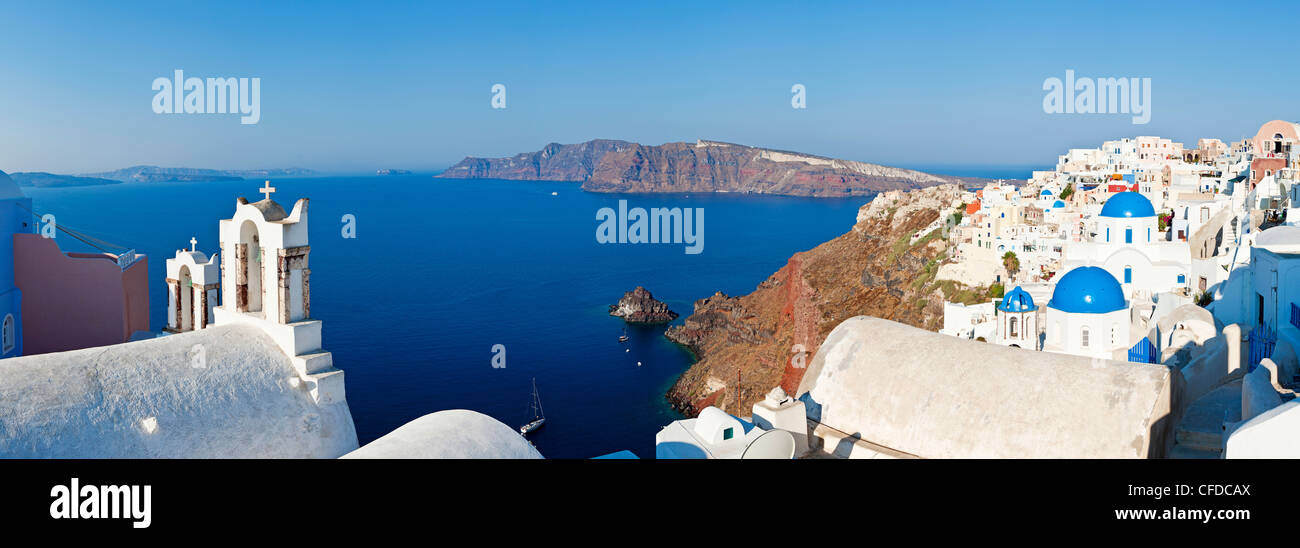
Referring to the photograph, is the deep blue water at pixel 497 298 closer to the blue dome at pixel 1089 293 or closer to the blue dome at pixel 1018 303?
the blue dome at pixel 1018 303

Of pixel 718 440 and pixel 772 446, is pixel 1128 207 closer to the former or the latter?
pixel 772 446

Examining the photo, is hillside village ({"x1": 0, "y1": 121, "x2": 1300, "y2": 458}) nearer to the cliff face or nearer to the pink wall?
the pink wall

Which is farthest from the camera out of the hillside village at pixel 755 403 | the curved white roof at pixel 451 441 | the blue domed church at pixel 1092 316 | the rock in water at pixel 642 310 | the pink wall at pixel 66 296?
the rock in water at pixel 642 310

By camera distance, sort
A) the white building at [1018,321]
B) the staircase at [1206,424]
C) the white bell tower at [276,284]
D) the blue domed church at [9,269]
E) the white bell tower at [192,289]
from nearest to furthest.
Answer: the white bell tower at [276,284] → the staircase at [1206,424] → the white bell tower at [192,289] → the blue domed church at [9,269] → the white building at [1018,321]

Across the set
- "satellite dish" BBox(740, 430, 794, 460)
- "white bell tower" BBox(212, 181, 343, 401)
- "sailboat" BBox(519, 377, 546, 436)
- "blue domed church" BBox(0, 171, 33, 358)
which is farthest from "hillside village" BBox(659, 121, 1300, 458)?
"sailboat" BBox(519, 377, 546, 436)

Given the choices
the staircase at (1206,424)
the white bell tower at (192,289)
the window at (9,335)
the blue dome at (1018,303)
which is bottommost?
the staircase at (1206,424)

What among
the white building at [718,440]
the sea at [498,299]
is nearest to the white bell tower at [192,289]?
the white building at [718,440]

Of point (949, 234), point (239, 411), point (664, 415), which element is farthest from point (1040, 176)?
point (239, 411)
